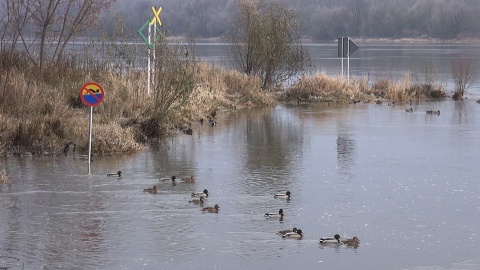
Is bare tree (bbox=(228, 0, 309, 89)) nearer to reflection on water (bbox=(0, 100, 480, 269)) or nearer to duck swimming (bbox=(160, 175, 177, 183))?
reflection on water (bbox=(0, 100, 480, 269))

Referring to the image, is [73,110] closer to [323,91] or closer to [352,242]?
[352,242]

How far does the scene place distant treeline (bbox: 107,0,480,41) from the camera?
143375 millimetres

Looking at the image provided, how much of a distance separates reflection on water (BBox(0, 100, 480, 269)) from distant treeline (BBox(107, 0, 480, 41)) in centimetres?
11995

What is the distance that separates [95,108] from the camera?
72.7 feet

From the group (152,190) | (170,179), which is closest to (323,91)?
(170,179)

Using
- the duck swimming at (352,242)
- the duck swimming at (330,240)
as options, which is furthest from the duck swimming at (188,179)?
the duck swimming at (352,242)

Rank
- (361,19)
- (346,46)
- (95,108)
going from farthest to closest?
(361,19) → (346,46) → (95,108)

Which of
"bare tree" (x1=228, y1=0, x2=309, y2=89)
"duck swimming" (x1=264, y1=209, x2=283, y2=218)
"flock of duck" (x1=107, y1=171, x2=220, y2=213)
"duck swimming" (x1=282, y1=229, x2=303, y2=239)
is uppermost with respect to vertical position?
"bare tree" (x1=228, y1=0, x2=309, y2=89)

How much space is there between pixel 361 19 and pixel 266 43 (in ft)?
395

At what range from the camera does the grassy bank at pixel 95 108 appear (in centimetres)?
1891

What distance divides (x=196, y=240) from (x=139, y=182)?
4.11 m

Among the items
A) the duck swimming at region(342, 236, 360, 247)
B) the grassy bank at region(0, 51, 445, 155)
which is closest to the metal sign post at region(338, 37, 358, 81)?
the grassy bank at region(0, 51, 445, 155)

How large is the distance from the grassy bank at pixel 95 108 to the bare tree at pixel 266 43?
2953 mm

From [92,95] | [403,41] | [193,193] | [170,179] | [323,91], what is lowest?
[193,193]
